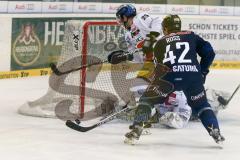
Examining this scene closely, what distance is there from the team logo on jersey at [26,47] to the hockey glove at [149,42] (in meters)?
3.73

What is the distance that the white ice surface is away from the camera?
465 cm

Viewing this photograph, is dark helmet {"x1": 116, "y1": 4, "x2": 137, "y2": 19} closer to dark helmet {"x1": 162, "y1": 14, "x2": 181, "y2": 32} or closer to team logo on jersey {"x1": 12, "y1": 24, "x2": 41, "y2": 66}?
dark helmet {"x1": 162, "y1": 14, "x2": 181, "y2": 32}

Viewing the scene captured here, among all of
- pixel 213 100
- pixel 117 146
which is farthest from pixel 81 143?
pixel 213 100

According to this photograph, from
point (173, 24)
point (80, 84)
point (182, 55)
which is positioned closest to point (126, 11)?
point (80, 84)

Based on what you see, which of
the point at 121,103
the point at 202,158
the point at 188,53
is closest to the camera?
the point at 202,158

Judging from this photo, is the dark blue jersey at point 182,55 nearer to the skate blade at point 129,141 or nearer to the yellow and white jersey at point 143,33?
the skate blade at point 129,141

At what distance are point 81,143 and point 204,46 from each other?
46.3 inches

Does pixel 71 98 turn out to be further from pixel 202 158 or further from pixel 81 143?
pixel 202 158

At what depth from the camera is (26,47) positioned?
30.6ft

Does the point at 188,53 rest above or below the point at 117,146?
above

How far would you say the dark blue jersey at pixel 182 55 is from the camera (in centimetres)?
494

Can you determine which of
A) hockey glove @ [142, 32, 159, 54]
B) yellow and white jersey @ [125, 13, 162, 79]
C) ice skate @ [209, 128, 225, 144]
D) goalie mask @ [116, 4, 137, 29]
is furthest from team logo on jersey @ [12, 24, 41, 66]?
ice skate @ [209, 128, 225, 144]

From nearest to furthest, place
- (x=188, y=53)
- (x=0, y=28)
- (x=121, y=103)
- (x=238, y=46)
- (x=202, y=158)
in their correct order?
1. (x=202, y=158)
2. (x=188, y=53)
3. (x=121, y=103)
4. (x=0, y=28)
5. (x=238, y=46)

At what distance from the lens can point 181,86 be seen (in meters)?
4.95
